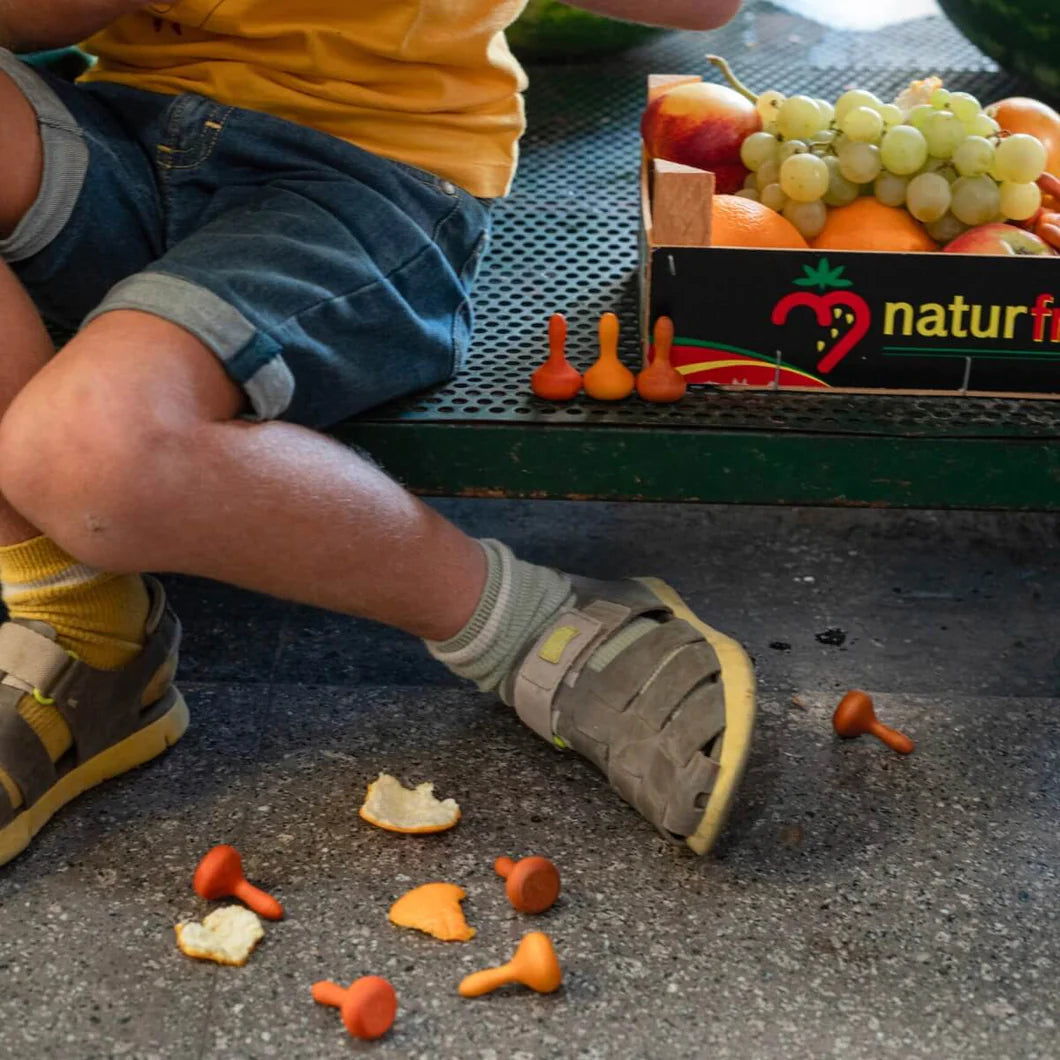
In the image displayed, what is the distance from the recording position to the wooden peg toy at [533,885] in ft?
3.34

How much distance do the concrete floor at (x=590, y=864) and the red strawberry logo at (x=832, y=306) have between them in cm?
32

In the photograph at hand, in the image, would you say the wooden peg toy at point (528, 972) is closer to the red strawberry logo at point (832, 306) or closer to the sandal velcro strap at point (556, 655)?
the sandal velcro strap at point (556, 655)

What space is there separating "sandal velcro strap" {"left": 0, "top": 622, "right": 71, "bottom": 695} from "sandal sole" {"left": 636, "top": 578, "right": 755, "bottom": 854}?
500mm

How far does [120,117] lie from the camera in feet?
3.96

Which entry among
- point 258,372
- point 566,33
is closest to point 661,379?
point 258,372

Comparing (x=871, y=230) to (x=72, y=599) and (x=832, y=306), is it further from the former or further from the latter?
(x=72, y=599)

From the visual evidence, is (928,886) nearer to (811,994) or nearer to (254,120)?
(811,994)

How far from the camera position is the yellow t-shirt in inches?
45.8

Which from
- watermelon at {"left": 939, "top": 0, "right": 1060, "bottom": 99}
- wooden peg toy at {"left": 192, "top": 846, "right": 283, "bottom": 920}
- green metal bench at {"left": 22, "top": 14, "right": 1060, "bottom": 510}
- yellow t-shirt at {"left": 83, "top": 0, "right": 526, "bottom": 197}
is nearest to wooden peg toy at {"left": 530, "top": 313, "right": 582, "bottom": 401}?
green metal bench at {"left": 22, "top": 14, "right": 1060, "bottom": 510}

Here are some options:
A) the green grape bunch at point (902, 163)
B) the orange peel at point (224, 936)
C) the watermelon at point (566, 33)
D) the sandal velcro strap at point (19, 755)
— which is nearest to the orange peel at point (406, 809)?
the orange peel at point (224, 936)

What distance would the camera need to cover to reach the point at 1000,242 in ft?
3.96

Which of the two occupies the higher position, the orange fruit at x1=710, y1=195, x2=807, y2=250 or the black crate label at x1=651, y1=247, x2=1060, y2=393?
the orange fruit at x1=710, y1=195, x2=807, y2=250

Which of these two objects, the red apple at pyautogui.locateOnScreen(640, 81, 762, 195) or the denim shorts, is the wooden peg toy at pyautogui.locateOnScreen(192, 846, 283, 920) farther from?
the red apple at pyautogui.locateOnScreen(640, 81, 762, 195)

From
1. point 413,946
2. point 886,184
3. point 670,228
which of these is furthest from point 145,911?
point 886,184
